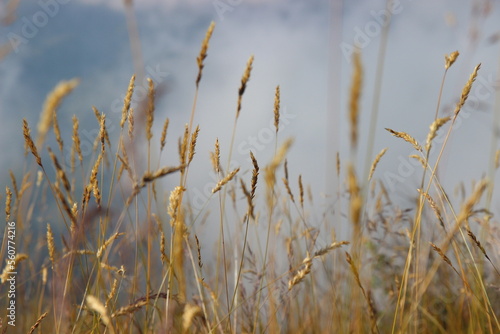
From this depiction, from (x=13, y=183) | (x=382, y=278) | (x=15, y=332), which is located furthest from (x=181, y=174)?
(x=382, y=278)

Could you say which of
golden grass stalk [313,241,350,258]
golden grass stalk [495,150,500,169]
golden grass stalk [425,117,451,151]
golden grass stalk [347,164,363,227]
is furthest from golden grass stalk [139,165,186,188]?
golden grass stalk [495,150,500,169]

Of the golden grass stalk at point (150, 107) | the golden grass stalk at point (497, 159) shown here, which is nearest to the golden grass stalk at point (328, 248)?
the golden grass stalk at point (150, 107)

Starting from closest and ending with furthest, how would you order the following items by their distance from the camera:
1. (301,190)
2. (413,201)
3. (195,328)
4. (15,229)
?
1. (195,328)
2. (301,190)
3. (15,229)
4. (413,201)

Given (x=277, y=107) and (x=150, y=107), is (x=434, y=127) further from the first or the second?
(x=150, y=107)

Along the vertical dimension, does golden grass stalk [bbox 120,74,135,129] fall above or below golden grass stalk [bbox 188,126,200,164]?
above

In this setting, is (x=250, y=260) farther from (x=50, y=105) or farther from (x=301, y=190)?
(x=50, y=105)

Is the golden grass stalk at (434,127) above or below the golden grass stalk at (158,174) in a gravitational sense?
above

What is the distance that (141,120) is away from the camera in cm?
128

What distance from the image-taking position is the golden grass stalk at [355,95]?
81 centimetres

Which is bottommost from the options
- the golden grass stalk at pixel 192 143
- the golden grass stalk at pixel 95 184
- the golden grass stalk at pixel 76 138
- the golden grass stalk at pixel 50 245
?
the golden grass stalk at pixel 50 245

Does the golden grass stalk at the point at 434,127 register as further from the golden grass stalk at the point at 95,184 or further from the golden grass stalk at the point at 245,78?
the golden grass stalk at the point at 95,184

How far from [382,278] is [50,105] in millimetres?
2904

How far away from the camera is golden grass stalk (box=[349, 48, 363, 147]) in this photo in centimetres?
81

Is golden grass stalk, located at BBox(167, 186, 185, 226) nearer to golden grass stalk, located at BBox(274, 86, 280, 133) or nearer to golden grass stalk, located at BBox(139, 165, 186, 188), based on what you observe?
golden grass stalk, located at BBox(139, 165, 186, 188)
